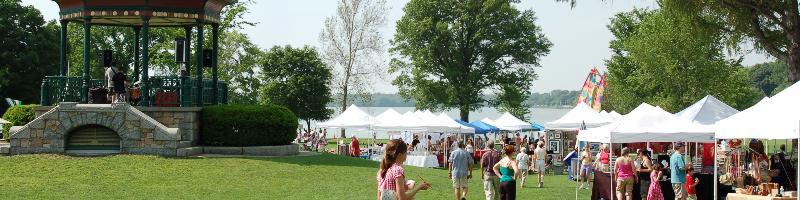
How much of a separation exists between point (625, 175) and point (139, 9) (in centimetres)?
1399

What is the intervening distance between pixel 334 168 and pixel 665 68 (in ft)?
111

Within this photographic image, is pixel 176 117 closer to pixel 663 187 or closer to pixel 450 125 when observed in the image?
pixel 663 187

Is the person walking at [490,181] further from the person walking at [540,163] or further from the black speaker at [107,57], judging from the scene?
the black speaker at [107,57]

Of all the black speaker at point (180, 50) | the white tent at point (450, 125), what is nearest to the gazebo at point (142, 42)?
the black speaker at point (180, 50)

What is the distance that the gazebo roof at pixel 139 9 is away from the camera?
2630 cm

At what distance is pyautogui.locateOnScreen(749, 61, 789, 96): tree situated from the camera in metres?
148

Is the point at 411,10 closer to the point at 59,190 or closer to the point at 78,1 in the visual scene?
the point at 78,1

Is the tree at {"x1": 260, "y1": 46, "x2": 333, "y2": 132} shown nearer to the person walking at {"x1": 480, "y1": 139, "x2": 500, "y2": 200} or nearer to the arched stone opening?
the arched stone opening

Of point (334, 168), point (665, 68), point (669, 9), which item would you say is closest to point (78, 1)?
point (334, 168)

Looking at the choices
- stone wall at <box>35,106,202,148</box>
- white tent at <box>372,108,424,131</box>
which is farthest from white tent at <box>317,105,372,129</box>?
stone wall at <box>35,106,202,148</box>

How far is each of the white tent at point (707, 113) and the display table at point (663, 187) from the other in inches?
68.1

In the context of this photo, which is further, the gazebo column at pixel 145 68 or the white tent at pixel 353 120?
the white tent at pixel 353 120

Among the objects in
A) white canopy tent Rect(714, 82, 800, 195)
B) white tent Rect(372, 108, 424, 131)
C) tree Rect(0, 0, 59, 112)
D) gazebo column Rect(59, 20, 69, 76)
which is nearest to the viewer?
white canopy tent Rect(714, 82, 800, 195)

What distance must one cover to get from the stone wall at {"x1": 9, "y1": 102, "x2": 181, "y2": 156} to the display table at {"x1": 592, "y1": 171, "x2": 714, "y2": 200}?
423 inches
